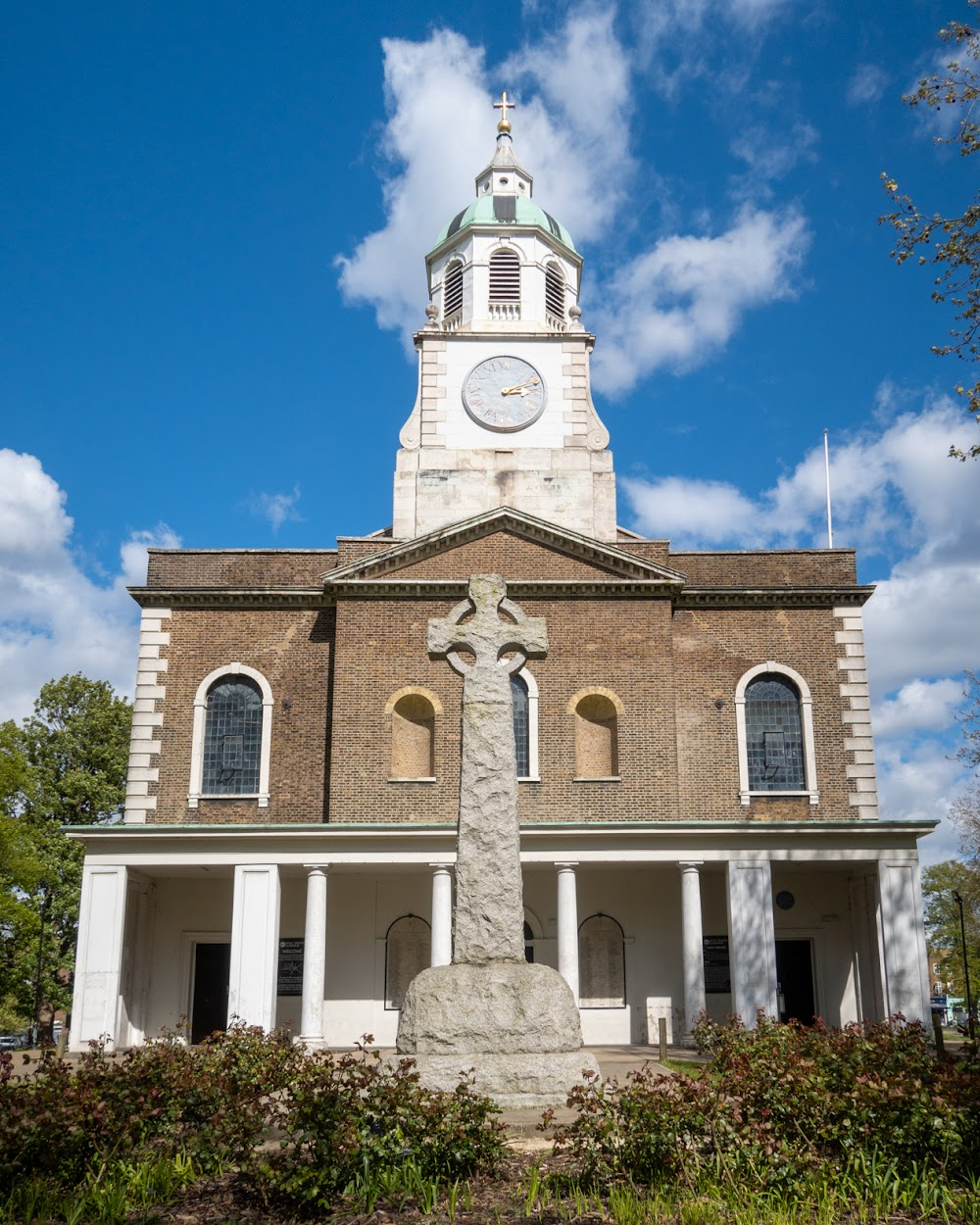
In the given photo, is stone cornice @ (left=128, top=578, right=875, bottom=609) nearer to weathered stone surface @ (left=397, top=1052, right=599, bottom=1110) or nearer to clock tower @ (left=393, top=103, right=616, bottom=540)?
clock tower @ (left=393, top=103, right=616, bottom=540)

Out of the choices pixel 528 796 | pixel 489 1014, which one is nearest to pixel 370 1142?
pixel 489 1014

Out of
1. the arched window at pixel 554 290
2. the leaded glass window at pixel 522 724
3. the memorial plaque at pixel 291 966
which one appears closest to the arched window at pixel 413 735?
the leaded glass window at pixel 522 724

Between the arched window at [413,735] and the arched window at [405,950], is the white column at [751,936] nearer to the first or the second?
the arched window at [405,950]

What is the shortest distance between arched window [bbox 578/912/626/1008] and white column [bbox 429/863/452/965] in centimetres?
382

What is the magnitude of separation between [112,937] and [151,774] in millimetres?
4009

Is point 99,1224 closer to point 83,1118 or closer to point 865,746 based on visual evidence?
point 83,1118

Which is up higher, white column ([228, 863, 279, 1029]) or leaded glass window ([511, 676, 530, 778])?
leaded glass window ([511, 676, 530, 778])

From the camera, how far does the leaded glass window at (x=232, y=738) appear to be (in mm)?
27000

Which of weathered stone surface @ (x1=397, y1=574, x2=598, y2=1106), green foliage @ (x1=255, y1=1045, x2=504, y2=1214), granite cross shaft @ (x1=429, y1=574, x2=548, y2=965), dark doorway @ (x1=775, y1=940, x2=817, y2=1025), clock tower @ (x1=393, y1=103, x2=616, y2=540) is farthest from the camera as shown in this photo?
clock tower @ (x1=393, y1=103, x2=616, y2=540)

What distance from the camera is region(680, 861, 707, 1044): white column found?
79.0 feet

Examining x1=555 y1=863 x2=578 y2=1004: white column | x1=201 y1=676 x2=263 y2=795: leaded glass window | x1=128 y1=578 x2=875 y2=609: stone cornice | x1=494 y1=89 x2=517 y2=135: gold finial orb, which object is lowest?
x1=555 y1=863 x2=578 y2=1004: white column

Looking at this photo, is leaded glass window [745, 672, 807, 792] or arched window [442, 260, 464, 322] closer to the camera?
leaded glass window [745, 672, 807, 792]

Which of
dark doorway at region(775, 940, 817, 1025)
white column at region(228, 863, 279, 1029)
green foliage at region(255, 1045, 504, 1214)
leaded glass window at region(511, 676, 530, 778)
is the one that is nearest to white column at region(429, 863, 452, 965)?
leaded glass window at region(511, 676, 530, 778)

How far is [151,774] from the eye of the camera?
2678 centimetres
